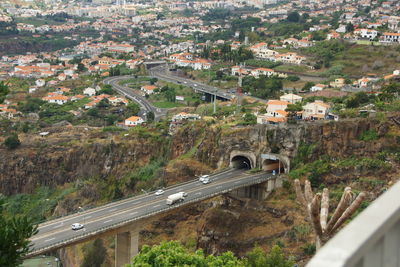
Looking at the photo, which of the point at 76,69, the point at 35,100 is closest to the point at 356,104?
the point at 35,100

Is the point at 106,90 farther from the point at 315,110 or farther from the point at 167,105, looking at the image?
the point at 315,110

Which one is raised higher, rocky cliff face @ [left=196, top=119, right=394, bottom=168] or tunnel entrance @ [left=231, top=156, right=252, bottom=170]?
rocky cliff face @ [left=196, top=119, right=394, bottom=168]

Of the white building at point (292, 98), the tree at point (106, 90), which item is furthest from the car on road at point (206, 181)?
the tree at point (106, 90)

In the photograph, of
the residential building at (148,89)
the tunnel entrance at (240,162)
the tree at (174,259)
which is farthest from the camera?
the residential building at (148,89)

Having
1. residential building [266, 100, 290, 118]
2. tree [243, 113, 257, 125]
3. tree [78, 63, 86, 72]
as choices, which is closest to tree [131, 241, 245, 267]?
tree [243, 113, 257, 125]

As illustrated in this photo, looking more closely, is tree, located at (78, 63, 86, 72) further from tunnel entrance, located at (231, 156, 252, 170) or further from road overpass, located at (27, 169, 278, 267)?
→ road overpass, located at (27, 169, 278, 267)

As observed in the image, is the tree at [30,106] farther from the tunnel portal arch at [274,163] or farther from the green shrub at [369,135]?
the green shrub at [369,135]
